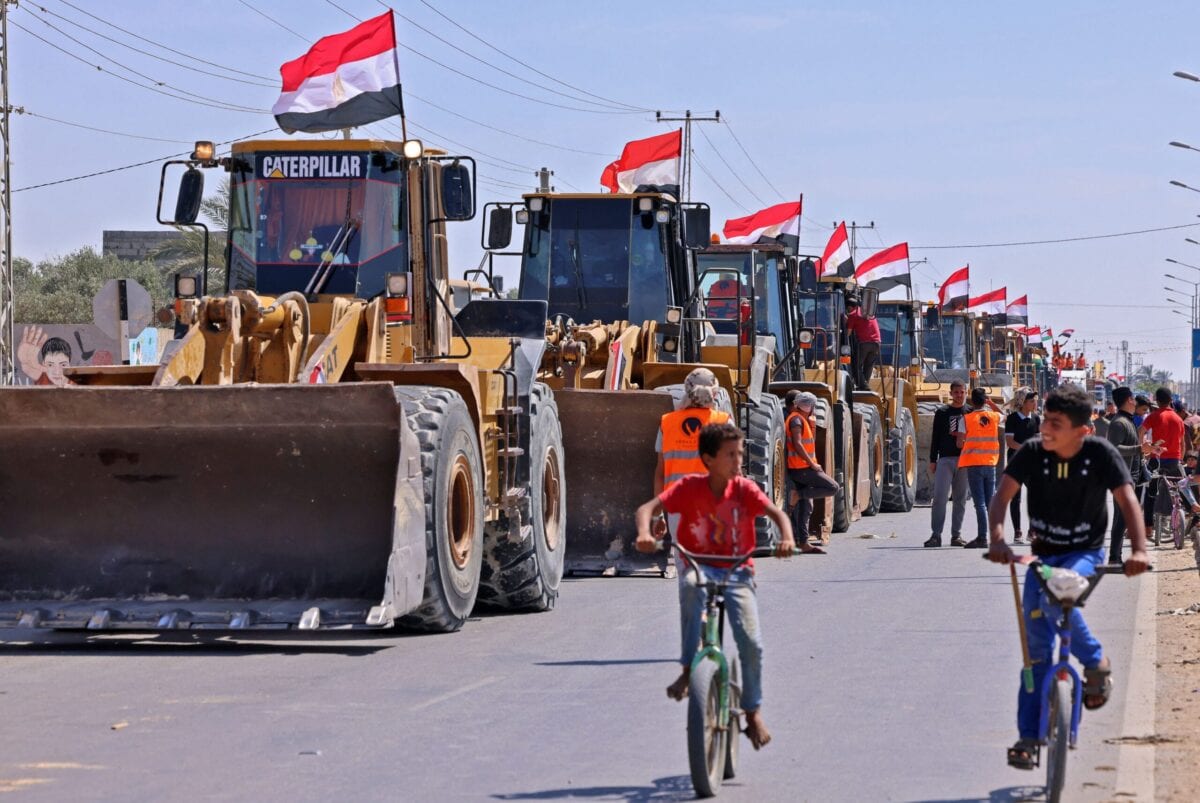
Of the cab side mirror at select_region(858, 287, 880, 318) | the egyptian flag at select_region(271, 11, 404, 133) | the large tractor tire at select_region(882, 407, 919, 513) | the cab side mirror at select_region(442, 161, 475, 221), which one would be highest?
the egyptian flag at select_region(271, 11, 404, 133)

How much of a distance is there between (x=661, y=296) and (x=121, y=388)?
8264 mm

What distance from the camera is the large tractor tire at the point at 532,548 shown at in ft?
44.0

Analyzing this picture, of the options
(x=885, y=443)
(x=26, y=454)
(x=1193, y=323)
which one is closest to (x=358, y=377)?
(x=26, y=454)

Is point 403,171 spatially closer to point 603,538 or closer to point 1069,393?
point 603,538

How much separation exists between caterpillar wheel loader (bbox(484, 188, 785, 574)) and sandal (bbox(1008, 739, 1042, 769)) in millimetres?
9074

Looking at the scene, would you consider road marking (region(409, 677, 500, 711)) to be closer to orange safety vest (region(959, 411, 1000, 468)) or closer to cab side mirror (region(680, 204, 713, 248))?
cab side mirror (region(680, 204, 713, 248))

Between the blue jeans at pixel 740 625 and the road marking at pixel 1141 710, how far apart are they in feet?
4.70

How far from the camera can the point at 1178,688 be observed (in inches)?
398

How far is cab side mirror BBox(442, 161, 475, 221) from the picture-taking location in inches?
508

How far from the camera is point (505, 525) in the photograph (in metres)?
13.4

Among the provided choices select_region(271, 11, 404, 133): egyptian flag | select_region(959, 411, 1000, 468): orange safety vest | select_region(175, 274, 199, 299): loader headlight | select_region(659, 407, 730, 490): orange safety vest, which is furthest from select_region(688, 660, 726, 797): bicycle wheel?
select_region(959, 411, 1000, 468): orange safety vest

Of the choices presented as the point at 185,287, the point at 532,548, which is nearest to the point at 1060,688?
the point at 532,548

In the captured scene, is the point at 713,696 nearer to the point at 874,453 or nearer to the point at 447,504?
the point at 447,504

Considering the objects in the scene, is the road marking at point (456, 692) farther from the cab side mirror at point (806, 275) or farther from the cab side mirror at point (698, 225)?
the cab side mirror at point (806, 275)
